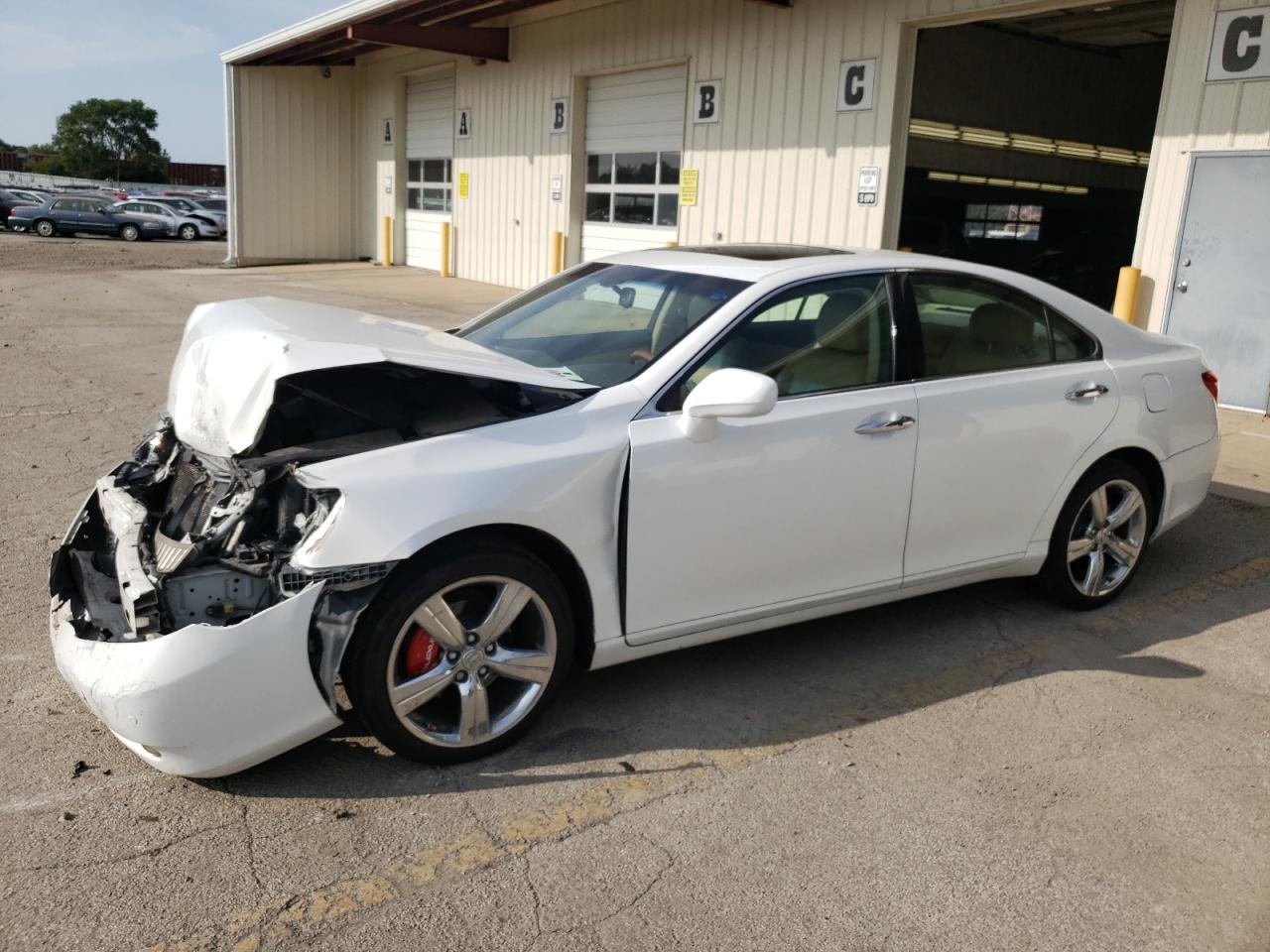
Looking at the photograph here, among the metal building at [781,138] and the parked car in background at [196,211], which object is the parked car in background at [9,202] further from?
the metal building at [781,138]

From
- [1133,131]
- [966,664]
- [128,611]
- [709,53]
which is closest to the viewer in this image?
[128,611]

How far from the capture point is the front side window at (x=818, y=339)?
13.0 ft

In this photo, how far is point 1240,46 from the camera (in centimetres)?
907

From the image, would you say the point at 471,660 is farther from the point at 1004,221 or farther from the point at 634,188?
the point at 1004,221

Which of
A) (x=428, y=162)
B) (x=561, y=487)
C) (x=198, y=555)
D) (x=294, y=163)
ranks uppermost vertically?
(x=428, y=162)

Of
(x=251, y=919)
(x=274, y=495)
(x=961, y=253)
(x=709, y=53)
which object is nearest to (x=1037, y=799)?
(x=251, y=919)

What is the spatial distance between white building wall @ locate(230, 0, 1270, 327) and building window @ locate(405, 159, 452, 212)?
42.8 inches

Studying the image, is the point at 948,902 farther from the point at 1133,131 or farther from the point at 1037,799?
the point at 1133,131

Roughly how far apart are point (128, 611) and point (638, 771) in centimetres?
156

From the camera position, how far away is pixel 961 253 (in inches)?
809

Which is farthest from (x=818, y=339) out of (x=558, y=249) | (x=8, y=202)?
(x=8, y=202)

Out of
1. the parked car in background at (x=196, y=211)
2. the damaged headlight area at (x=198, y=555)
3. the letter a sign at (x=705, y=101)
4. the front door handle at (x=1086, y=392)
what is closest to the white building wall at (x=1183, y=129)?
the front door handle at (x=1086, y=392)

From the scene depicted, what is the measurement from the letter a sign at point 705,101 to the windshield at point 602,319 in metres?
10.4

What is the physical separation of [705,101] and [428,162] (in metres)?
10.2
